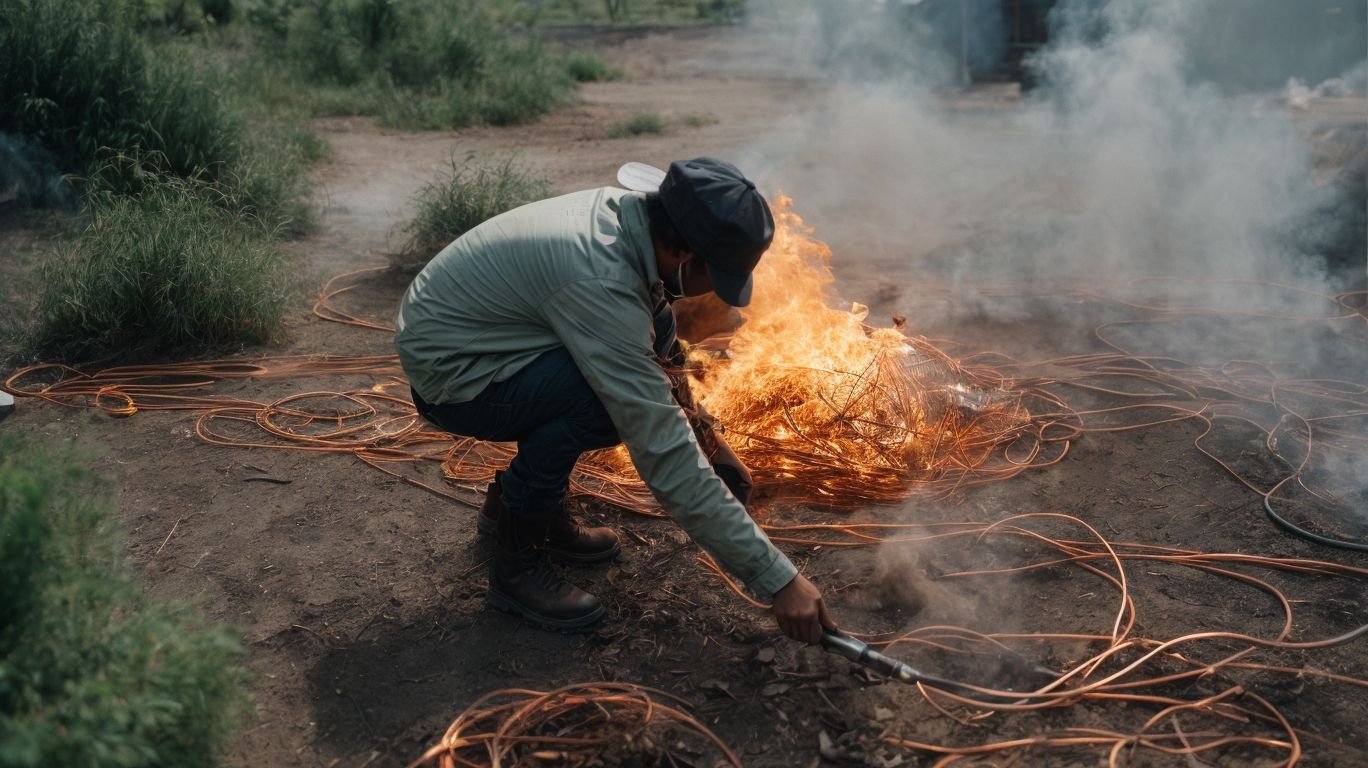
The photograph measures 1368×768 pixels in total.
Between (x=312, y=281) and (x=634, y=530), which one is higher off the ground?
(x=312, y=281)

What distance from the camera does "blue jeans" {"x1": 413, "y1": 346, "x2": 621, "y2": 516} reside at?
3.13 meters

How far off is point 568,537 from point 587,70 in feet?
54.2

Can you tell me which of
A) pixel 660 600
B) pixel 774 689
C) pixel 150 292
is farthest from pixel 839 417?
pixel 150 292

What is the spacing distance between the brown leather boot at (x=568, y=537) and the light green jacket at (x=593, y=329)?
643 millimetres

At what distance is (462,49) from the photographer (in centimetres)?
1512

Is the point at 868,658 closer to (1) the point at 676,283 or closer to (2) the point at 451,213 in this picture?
(1) the point at 676,283

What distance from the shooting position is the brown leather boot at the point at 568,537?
3.71m

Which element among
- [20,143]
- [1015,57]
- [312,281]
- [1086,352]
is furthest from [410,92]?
[1086,352]

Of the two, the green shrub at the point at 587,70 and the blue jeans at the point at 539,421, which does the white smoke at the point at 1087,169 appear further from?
the green shrub at the point at 587,70

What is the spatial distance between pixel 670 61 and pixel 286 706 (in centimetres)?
2155

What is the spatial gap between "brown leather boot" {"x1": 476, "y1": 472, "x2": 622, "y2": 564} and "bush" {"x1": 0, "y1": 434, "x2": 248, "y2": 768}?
1.23m

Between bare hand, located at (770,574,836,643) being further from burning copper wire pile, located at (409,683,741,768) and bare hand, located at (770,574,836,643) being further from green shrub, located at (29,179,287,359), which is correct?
green shrub, located at (29,179,287,359)

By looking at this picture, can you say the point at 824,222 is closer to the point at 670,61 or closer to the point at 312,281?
the point at 312,281

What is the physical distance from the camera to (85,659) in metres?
2.26
